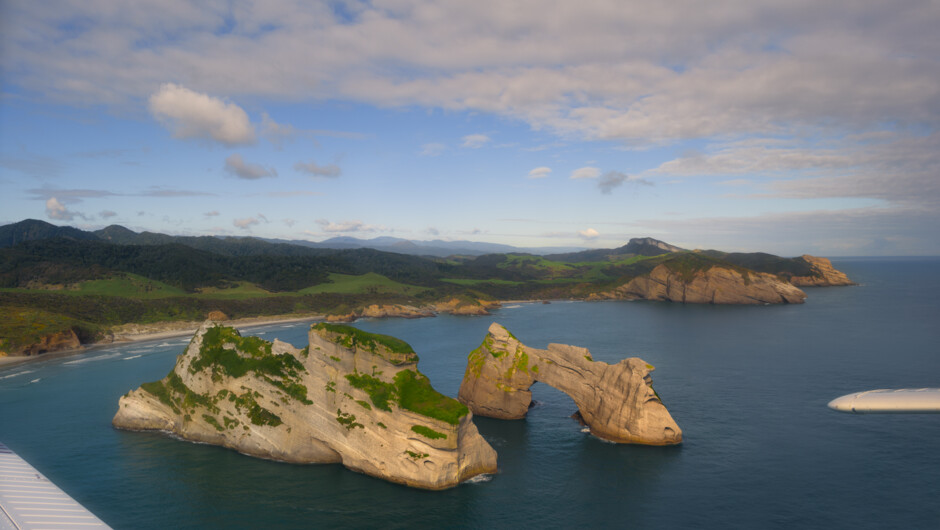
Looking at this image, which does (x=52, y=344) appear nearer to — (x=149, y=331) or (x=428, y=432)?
(x=149, y=331)

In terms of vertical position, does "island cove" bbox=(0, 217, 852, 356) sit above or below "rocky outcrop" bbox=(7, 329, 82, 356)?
above

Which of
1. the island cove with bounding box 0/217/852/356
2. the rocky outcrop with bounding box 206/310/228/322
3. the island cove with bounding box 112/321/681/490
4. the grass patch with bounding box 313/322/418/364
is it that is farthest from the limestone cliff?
the grass patch with bounding box 313/322/418/364

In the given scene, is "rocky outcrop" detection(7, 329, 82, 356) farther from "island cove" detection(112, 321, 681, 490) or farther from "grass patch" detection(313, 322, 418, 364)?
"grass patch" detection(313, 322, 418, 364)

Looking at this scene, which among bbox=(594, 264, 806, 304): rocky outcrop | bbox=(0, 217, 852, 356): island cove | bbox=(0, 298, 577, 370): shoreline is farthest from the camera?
bbox=(594, 264, 806, 304): rocky outcrop

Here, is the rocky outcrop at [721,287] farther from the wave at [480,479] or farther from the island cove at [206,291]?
the wave at [480,479]

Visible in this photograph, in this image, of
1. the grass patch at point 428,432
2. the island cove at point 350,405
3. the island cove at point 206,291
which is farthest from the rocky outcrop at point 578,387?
the island cove at point 206,291

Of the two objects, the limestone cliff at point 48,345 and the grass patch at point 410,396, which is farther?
the limestone cliff at point 48,345

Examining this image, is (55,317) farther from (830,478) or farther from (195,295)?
(830,478)

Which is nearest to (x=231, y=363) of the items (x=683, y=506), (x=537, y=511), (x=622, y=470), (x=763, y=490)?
(x=537, y=511)
